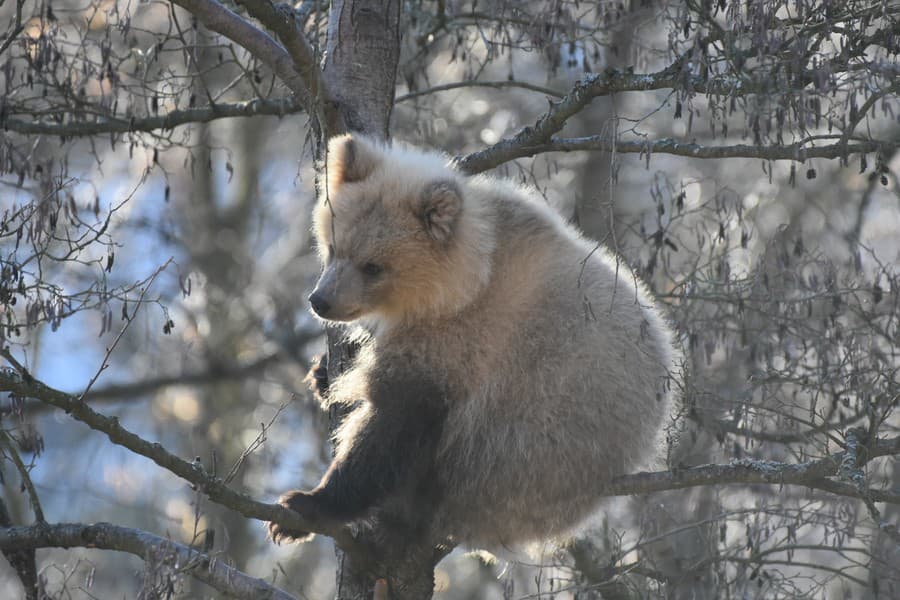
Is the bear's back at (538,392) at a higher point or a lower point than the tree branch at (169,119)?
lower

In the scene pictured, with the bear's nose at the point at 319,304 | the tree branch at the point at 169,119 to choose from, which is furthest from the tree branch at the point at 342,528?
the tree branch at the point at 169,119

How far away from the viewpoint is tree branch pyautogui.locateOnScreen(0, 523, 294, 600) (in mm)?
4461

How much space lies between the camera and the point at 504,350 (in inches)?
211

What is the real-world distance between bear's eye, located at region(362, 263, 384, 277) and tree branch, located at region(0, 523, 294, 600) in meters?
1.49

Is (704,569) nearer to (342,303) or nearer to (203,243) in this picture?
(342,303)

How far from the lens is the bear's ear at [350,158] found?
5.58 m

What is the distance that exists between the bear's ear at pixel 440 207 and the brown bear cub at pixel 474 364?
0.01m

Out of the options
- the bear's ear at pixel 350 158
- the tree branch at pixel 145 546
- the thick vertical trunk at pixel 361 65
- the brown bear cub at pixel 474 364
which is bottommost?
the tree branch at pixel 145 546

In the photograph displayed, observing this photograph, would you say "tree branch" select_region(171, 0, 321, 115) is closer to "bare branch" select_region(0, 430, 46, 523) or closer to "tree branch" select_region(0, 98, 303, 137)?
"tree branch" select_region(0, 98, 303, 137)

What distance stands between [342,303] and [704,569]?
249cm

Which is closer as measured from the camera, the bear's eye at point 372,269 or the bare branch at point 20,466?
the bare branch at point 20,466

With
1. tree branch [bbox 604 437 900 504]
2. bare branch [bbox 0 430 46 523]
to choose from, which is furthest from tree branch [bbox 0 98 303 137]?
tree branch [bbox 604 437 900 504]

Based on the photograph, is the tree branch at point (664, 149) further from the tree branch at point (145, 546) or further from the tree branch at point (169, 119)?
the tree branch at point (145, 546)

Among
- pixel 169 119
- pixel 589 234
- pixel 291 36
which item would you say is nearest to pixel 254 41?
pixel 291 36
